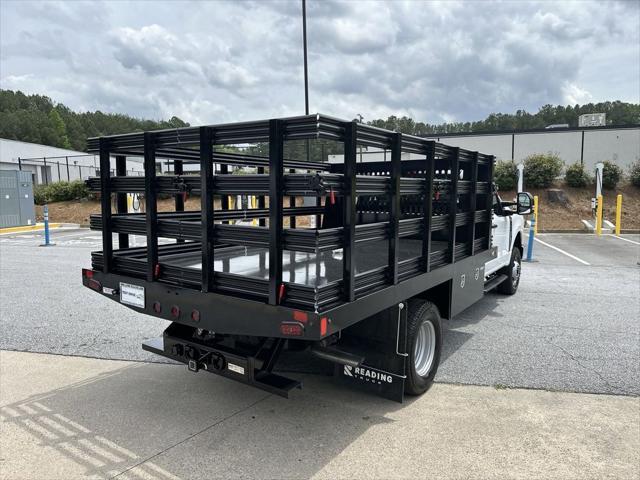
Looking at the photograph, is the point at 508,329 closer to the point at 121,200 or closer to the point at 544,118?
the point at 121,200

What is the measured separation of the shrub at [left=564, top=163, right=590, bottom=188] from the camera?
24797 mm

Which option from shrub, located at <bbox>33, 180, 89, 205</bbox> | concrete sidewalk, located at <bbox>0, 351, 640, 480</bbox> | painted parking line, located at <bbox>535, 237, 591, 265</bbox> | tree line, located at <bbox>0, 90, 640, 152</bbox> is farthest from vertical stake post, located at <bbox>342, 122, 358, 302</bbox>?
tree line, located at <bbox>0, 90, 640, 152</bbox>

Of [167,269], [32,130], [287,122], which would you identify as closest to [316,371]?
[167,269]

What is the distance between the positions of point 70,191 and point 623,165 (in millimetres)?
35199

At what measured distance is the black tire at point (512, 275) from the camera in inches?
300

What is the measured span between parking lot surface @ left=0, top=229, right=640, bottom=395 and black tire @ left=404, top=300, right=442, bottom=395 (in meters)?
0.38

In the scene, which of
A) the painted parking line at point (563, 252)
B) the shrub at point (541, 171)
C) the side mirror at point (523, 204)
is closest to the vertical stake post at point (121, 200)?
the side mirror at point (523, 204)

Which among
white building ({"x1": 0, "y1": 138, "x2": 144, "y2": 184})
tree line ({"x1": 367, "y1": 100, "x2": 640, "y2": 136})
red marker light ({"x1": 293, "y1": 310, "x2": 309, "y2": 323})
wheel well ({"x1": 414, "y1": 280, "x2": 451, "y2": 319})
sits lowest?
wheel well ({"x1": 414, "y1": 280, "x2": 451, "y2": 319})

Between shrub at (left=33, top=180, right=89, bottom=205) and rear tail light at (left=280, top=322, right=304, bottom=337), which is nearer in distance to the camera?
rear tail light at (left=280, top=322, right=304, bottom=337)

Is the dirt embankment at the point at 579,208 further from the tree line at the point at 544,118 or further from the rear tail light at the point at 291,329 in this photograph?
the tree line at the point at 544,118

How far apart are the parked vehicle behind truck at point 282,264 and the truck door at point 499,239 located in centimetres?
156

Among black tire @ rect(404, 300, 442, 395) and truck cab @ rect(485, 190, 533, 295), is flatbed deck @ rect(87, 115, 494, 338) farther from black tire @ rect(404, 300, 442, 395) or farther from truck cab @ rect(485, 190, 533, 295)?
truck cab @ rect(485, 190, 533, 295)

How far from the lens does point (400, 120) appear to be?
72.2 m

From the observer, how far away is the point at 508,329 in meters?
6.04
